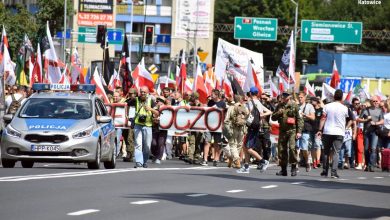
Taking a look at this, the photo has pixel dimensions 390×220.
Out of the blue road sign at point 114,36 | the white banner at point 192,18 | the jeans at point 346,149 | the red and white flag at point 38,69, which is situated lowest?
the jeans at point 346,149

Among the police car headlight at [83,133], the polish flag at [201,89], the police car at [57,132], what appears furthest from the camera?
the polish flag at [201,89]

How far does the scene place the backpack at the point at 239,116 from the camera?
1058 inches

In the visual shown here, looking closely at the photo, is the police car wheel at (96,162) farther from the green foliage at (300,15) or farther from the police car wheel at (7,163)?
the green foliage at (300,15)

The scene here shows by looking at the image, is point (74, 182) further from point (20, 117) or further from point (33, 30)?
point (33, 30)

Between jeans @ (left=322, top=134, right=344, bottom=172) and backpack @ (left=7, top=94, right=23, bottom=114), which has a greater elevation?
backpack @ (left=7, top=94, right=23, bottom=114)

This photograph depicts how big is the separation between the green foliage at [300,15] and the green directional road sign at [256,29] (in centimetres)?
3796

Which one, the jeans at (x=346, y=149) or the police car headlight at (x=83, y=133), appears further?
the jeans at (x=346, y=149)

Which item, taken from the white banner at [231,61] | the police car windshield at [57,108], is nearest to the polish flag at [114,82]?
the white banner at [231,61]

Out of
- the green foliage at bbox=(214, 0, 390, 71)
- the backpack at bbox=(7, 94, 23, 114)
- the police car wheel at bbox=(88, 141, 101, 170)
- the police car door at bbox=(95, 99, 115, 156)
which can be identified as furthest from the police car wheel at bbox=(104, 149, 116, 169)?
the green foliage at bbox=(214, 0, 390, 71)

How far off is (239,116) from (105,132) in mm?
3488

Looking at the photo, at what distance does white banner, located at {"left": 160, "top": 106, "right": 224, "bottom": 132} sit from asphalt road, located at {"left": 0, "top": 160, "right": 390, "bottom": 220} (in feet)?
28.2

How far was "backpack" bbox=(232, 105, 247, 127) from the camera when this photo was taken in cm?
2688

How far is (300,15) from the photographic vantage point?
132 metres

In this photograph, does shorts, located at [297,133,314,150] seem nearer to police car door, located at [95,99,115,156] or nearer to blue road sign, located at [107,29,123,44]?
police car door, located at [95,99,115,156]
